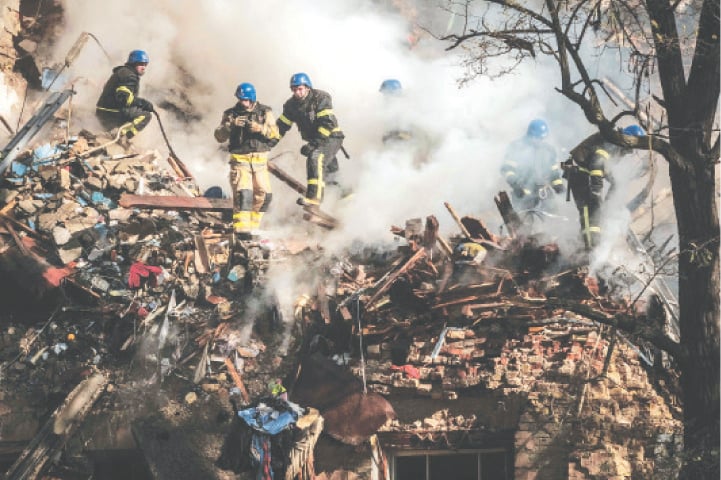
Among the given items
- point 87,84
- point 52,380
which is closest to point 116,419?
point 52,380

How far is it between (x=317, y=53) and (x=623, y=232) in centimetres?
729

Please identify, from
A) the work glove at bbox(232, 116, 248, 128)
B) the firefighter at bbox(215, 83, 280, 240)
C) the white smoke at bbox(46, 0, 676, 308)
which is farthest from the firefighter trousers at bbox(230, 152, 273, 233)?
the white smoke at bbox(46, 0, 676, 308)

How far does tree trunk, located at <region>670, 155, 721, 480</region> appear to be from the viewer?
598 centimetres

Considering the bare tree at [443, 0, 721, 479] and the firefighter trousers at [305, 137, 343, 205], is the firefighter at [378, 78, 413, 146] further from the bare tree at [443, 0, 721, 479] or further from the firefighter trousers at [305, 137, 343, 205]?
the bare tree at [443, 0, 721, 479]

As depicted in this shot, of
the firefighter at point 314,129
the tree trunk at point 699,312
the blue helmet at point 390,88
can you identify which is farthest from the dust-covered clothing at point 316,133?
the tree trunk at point 699,312

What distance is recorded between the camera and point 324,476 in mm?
7785

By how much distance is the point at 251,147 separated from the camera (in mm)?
10609

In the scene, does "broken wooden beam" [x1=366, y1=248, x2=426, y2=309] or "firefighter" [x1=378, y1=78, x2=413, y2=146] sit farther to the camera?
"firefighter" [x1=378, y1=78, x2=413, y2=146]

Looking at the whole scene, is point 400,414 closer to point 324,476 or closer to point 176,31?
point 324,476

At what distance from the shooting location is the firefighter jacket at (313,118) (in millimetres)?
10852

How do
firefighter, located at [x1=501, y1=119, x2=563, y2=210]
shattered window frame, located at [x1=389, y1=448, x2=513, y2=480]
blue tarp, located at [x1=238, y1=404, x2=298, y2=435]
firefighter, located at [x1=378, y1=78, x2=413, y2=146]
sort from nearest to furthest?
1. blue tarp, located at [x1=238, y1=404, x2=298, y2=435]
2. shattered window frame, located at [x1=389, y1=448, x2=513, y2=480]
3. firefighter, located at [x1=501, y1=119, x2=563, y2=210]
4. firefighter, located at [x1=378, y1=78, x2=413, y2=146]

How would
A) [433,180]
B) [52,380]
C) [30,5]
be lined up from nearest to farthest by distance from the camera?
[52,380], [433,180], [30,5]

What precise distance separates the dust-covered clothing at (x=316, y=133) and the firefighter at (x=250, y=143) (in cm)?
51

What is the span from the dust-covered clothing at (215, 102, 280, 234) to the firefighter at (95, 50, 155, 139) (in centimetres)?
170
